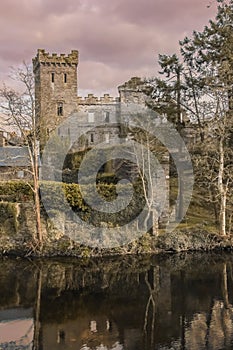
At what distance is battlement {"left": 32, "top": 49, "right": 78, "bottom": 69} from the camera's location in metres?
40.5

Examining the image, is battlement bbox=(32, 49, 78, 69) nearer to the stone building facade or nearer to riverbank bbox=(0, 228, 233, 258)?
the stone building facade

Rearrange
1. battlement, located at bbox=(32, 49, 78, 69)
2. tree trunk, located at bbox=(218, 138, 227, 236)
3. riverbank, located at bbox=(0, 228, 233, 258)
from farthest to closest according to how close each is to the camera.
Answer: battlement, located at bbox=(32, 49, 78, 69) → tree trunk, located at bbox=(218, 138, 227, 236) → riverbank, located at bbox=(0, 228, 233, 258)

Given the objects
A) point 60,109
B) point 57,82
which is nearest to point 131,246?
point 60,109

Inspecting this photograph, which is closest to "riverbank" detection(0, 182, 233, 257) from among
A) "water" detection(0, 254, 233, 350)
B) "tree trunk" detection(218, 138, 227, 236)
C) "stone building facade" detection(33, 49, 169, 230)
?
"tree trunk" detection(218, 138, 227, 236)

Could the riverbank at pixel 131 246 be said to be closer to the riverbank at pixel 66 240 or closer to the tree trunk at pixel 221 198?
the riverbank at pixel 66 240

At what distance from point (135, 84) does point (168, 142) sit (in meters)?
6.10

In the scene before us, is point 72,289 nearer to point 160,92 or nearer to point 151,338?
point 151,338

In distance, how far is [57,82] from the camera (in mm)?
41094

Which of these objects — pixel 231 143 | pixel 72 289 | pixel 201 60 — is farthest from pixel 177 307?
pixel 201 60

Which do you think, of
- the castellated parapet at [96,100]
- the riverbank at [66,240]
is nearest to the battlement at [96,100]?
the castellated parapet at [96,100]

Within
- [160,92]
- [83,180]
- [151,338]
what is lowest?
[151,338]

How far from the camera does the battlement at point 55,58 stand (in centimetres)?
4053

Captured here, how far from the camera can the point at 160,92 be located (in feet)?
81.8

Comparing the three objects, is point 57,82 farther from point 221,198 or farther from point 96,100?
point 221,198
